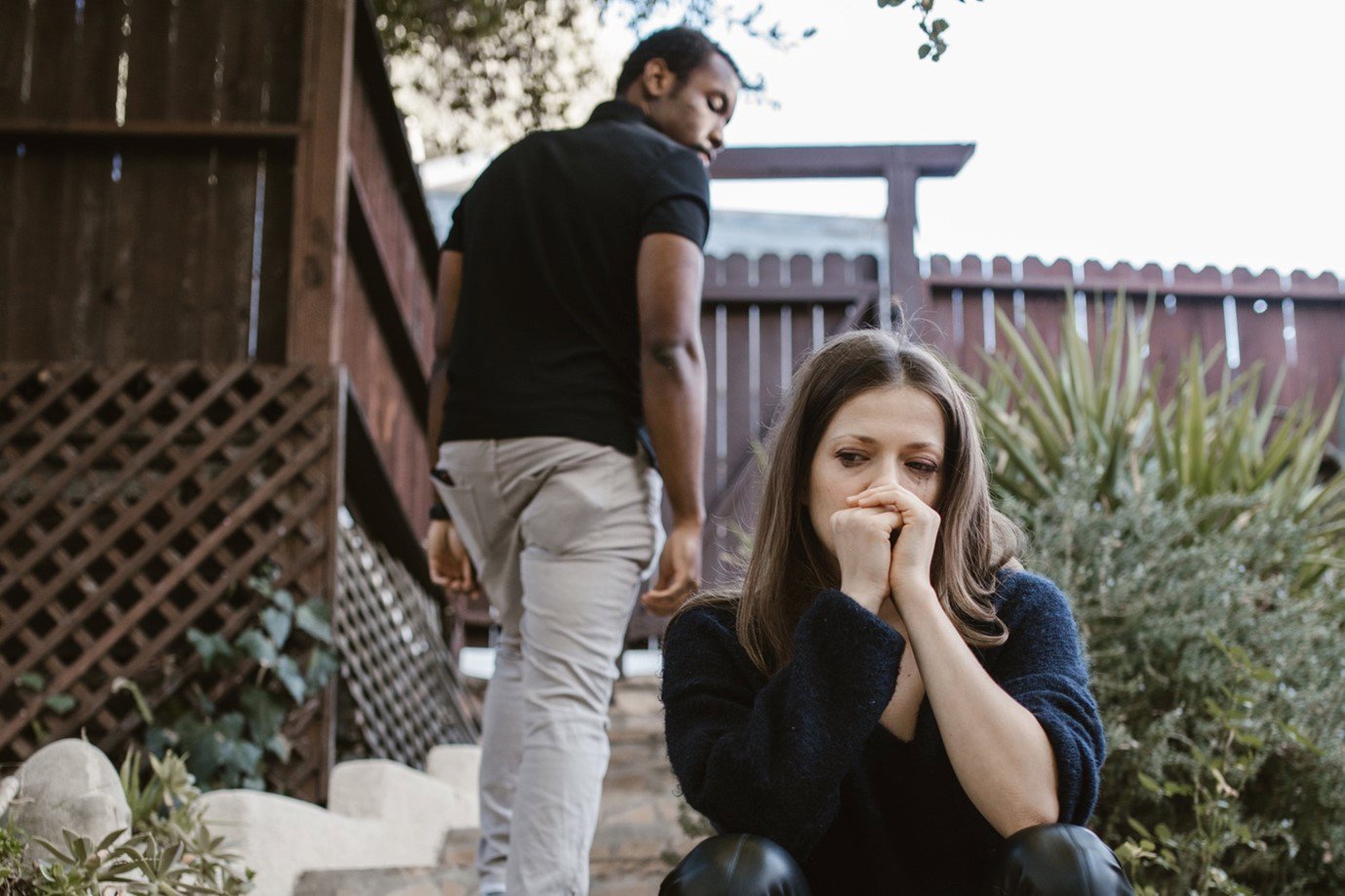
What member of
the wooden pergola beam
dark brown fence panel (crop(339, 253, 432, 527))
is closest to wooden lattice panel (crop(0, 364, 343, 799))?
dark brown fence panel (crop(339, 253, 432, 527))

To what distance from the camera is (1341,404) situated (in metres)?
6.75

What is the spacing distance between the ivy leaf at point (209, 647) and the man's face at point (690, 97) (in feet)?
5.93

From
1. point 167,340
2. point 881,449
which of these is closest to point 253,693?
point 167,340

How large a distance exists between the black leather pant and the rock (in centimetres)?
117

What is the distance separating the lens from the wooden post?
4094mm

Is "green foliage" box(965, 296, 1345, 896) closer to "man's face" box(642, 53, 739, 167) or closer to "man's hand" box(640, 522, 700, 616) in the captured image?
"man's hand" box(640, 522, 700, 616)

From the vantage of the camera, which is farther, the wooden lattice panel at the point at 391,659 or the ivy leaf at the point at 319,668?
the wooden lattice panel at the point at 391,659

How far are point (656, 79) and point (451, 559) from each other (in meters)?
1.02

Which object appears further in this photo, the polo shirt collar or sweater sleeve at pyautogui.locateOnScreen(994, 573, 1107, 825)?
the polo shirt collar

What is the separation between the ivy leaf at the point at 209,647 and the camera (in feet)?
12.0

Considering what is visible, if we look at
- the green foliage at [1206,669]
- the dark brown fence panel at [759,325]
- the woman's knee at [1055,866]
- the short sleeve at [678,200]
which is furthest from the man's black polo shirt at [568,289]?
the dark brown fence panel at [759,325]

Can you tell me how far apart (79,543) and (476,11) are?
3712mm

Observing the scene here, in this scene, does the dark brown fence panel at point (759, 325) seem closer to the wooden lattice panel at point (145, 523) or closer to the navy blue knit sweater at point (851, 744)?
the wooden lattice panel at point (145, 523)

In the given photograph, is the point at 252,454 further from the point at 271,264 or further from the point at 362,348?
the point at 362,348
